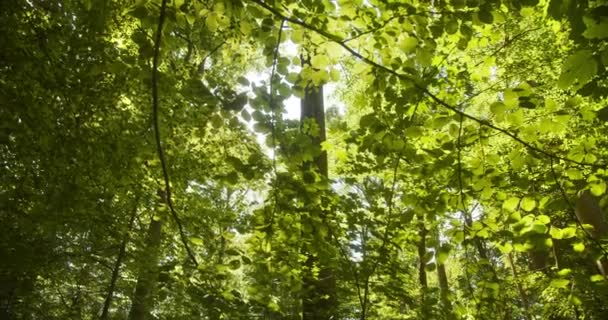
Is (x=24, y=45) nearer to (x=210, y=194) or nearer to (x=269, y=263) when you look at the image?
(x=269, y=263)

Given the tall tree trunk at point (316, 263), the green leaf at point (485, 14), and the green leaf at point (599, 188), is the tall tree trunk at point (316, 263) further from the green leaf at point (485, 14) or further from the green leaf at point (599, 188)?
the green leaf at point (599, 188)

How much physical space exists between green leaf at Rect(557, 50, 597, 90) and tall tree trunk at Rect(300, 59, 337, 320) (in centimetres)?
102

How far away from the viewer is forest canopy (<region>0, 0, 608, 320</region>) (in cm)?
187

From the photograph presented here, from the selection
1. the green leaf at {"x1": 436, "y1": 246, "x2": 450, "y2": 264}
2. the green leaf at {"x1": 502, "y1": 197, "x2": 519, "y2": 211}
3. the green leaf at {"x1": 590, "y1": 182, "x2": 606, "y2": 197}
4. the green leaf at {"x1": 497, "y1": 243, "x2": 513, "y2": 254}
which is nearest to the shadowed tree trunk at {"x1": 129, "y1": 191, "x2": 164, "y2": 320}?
the green leaf at {"x1": 436, "y1": 246, "x2": 450, "y2": 264}

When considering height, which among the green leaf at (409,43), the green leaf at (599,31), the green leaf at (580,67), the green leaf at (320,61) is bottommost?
the green leaf at (580,67)

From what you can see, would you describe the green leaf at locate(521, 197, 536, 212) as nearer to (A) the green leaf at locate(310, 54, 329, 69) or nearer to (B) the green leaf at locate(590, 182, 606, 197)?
(B) the green leaf at locate(590, 182, 606, 197)

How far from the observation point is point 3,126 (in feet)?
12.2

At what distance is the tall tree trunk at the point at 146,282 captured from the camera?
614 cm

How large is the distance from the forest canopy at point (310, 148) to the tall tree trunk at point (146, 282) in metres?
0.05

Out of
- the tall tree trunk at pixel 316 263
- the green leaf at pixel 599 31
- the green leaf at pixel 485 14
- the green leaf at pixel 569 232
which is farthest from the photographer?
the tall tree trunk at pixel 316 263

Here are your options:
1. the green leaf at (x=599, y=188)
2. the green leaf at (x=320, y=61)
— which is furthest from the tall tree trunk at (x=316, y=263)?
the green leaf at (x=599, y=188)

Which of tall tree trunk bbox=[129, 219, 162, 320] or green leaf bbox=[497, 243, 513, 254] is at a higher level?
tall tree trunk bbox=[129, 219, 162, 320]

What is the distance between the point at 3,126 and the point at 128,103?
5.71 ft

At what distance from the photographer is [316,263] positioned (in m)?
3.22
